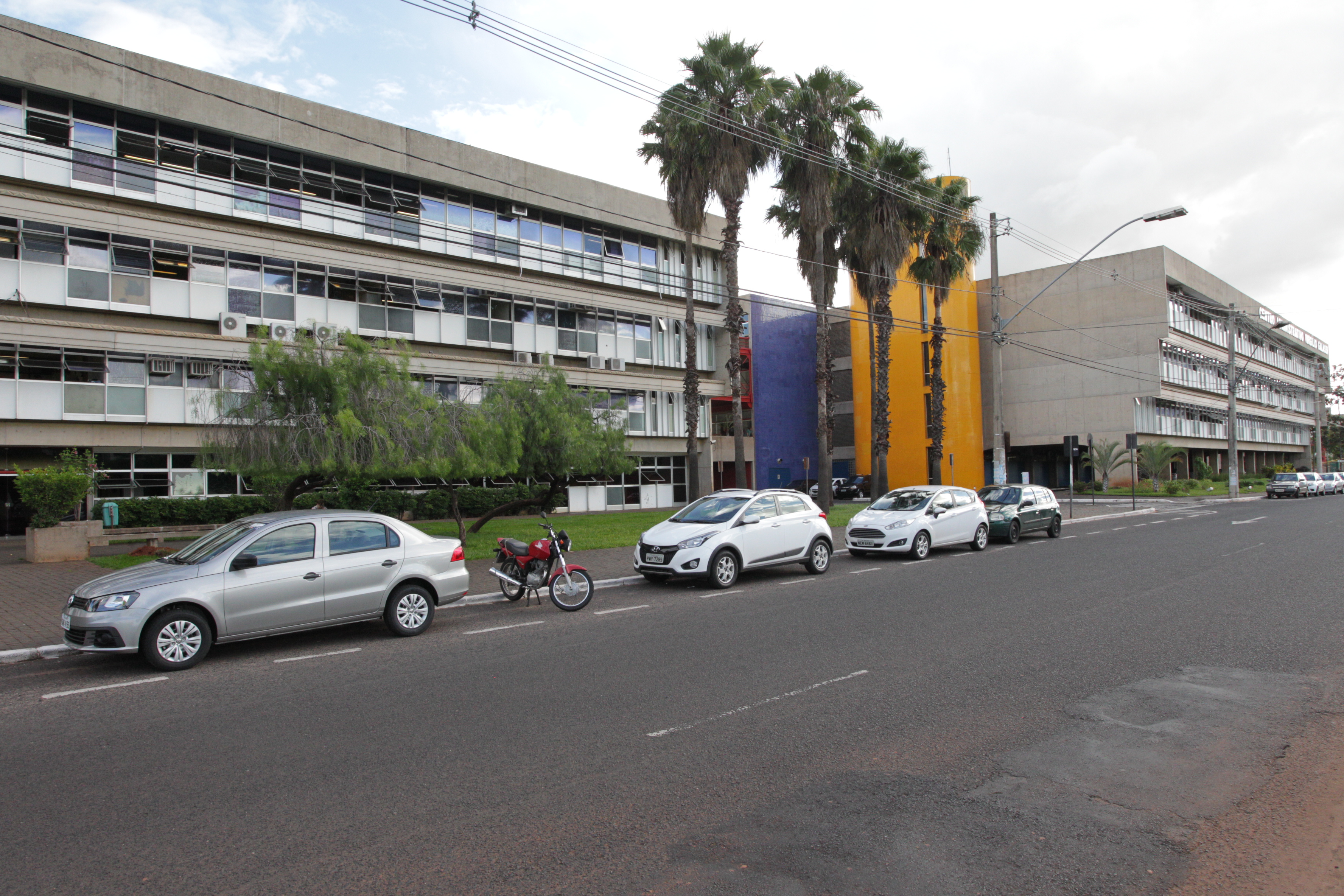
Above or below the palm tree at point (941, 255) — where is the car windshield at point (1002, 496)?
below

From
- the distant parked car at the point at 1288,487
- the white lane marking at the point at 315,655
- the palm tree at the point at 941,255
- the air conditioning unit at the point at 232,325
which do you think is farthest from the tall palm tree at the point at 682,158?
the distant parked car at the point at 1288,487

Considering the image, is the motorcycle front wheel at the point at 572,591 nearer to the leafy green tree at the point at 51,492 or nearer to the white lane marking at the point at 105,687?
the white lane marking at the point at 105,687

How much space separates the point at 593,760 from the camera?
5180 millimetres

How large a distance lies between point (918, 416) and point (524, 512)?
2947 cm

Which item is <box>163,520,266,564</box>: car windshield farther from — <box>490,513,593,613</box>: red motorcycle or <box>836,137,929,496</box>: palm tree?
<box>836,137,929,496</box>: palm tree

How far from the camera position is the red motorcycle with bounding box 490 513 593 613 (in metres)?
11.4

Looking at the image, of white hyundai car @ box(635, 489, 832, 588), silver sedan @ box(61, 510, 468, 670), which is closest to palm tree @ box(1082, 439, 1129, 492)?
white hyundai car @ box(635, 489, 832, 588)

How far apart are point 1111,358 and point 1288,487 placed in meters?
12.9

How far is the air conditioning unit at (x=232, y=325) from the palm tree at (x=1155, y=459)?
49.9 meters

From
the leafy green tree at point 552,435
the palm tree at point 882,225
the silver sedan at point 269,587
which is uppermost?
the palm tree at point 882,225

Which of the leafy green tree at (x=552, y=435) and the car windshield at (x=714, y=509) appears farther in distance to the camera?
the leafy green tree at (x=552, y=435)

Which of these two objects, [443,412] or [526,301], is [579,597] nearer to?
[443,412]

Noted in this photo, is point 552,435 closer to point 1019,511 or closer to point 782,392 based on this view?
point 1019,511

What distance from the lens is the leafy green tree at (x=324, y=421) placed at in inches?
573
